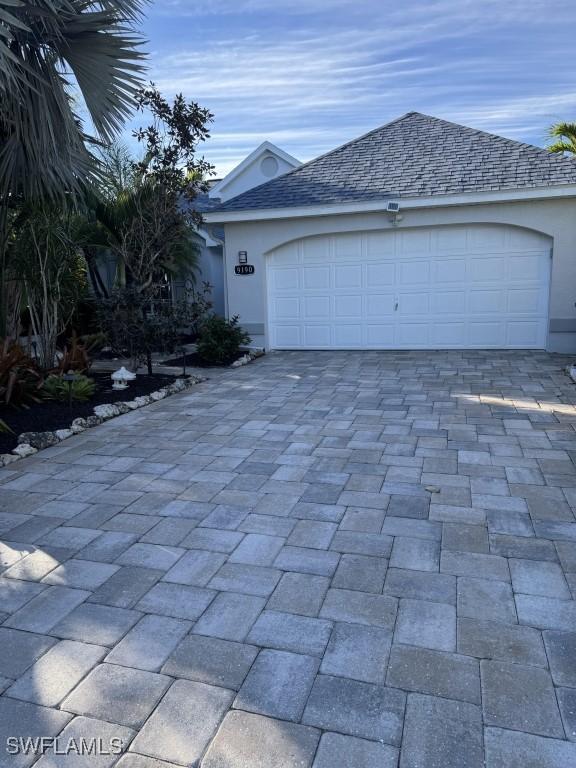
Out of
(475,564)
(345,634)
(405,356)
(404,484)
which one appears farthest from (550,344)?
(345,634)

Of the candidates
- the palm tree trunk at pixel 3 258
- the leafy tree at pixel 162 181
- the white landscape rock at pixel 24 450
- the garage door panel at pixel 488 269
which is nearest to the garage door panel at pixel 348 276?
the garage door panel at pixel 488 269

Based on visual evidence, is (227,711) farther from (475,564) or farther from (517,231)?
(517,231)

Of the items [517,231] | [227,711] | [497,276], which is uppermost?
[517,231]

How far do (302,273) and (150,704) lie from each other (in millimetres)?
9488

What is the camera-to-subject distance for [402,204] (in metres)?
9.76

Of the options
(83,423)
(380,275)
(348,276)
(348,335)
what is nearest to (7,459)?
(83,423)

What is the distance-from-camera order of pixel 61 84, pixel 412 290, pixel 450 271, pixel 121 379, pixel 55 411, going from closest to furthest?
1. pixel 61 84
2. pixel 55 411
3. pixel 121 379
4. pixel 450 271
5. pixel 412 290

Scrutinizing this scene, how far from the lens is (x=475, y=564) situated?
297cm

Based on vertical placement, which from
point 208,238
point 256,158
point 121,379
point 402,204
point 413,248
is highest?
point 256,158

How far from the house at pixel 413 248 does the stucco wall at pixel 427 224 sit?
0.06ft

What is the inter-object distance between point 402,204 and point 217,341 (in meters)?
3.96

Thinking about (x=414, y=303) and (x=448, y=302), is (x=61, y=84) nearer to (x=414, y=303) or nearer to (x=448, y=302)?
(x=414, y=303)

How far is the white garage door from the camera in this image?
386 inches

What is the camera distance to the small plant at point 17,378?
19.7ft
